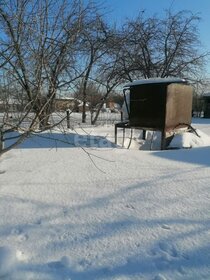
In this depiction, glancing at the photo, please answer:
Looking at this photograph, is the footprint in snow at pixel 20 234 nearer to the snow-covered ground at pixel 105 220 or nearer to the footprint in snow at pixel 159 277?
the snow-covered ground at pixel 105 220

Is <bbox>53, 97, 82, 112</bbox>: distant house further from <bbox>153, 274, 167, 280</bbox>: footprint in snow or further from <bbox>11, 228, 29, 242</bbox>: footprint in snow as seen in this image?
<bbox>153, 274, 167, 280</bbox>: footprint in snow

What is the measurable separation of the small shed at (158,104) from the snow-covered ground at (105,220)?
9.36 feet

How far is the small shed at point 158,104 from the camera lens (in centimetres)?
780

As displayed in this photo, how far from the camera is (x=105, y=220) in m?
3.03

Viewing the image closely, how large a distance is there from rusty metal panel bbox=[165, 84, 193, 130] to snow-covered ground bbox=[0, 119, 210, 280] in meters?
2.95

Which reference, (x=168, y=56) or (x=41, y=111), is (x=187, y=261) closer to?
(x=41, y=111)

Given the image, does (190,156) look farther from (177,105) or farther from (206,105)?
(206,105)

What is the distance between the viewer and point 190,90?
9.11m

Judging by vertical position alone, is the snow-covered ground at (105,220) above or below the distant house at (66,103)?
below

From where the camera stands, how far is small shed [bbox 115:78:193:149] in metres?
7.80

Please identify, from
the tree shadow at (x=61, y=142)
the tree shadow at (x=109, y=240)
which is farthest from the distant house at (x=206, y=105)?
the tree shadow at (x=109, y=240)

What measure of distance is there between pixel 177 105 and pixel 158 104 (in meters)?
0.81

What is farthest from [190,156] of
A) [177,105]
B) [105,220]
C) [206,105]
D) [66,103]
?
[206,105]

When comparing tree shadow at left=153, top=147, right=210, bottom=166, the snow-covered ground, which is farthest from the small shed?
the snow-covered ground
